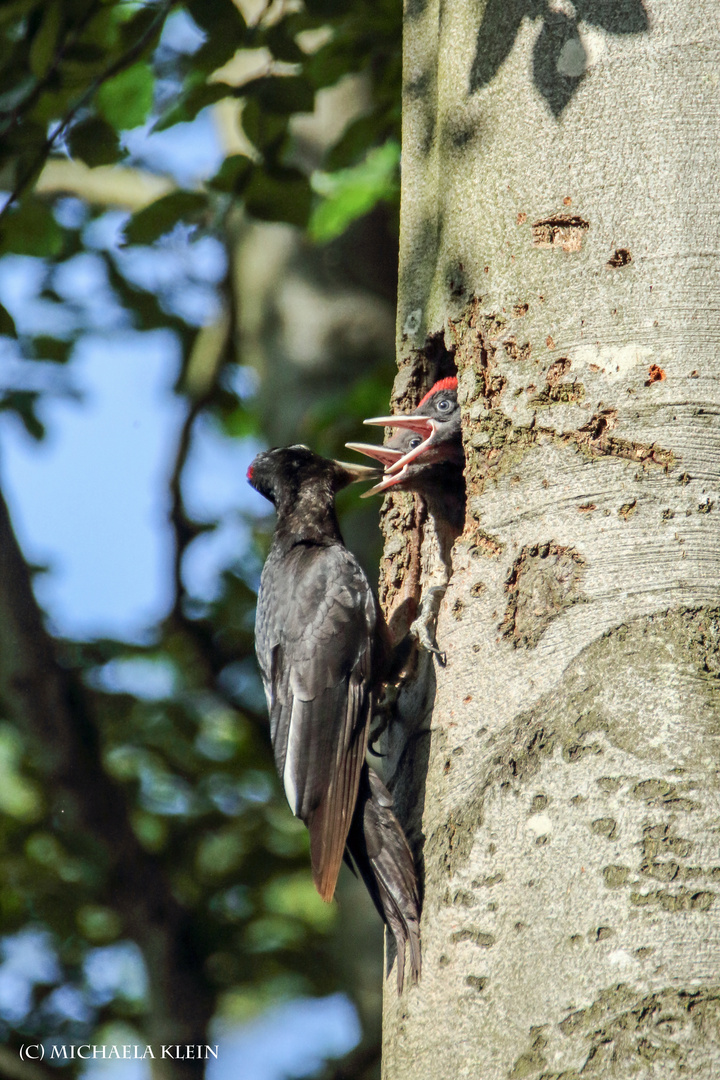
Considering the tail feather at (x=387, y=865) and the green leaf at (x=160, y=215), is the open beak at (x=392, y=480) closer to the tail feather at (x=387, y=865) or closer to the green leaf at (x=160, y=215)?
the tail feather at (x=387, y=865)

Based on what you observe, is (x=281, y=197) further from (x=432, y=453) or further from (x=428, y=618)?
(x=428, y=618)

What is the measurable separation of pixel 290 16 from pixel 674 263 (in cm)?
243

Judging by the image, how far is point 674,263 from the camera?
2154 mm

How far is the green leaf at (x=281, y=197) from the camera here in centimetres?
388

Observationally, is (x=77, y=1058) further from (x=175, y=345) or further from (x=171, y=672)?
(x=175, y=345)

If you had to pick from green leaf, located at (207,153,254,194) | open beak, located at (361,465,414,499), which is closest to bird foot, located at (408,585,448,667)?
open beak, located at (361,465,414,499)

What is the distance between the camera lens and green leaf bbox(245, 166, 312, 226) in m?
3.88

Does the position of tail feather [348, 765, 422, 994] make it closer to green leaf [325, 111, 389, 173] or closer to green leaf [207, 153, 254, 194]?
green leaf [207, 153, 254, 194]

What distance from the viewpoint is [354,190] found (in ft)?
14.3

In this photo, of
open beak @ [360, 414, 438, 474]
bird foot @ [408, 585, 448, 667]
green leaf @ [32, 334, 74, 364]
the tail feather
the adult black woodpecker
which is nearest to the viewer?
the tail feather

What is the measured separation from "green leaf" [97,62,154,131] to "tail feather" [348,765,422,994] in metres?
2.35

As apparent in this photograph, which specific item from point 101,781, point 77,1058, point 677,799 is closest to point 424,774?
point 677,799

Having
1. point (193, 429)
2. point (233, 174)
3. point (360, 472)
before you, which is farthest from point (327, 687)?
point (193, 429)

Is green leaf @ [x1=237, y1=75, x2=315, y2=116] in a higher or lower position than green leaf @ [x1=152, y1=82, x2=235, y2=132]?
higher
